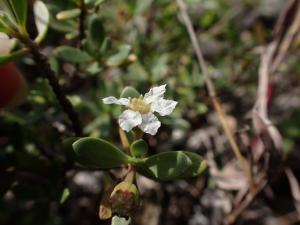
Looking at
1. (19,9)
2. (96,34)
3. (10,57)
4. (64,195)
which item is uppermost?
(19,9)

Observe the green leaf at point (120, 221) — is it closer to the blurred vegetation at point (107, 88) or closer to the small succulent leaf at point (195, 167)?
the small succulent leaf at point (195, 167)

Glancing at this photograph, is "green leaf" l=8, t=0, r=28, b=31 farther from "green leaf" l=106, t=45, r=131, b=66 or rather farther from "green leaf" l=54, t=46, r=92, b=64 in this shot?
"green leaf" l=106, t=45, r=131, b=66

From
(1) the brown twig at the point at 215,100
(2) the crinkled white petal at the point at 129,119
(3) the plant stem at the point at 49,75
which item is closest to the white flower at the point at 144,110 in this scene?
(2) the crinkled white petal at the point at 129,119

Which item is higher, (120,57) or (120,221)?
(120,57)

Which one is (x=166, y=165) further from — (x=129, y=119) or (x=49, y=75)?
(x=49, y=75)

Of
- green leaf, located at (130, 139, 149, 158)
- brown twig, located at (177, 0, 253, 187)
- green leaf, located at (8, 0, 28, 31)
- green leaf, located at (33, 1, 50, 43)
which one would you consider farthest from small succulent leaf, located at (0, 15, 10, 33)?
brown twig, located at (177, 0, 253, 187)

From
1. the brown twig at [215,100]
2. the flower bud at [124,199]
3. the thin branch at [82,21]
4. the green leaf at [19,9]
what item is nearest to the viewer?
the flower bud at [124,199]

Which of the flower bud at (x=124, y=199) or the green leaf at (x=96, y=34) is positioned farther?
the green leaf at (x=96, y=34)

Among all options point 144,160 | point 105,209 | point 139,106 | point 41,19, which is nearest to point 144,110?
point 139,106
